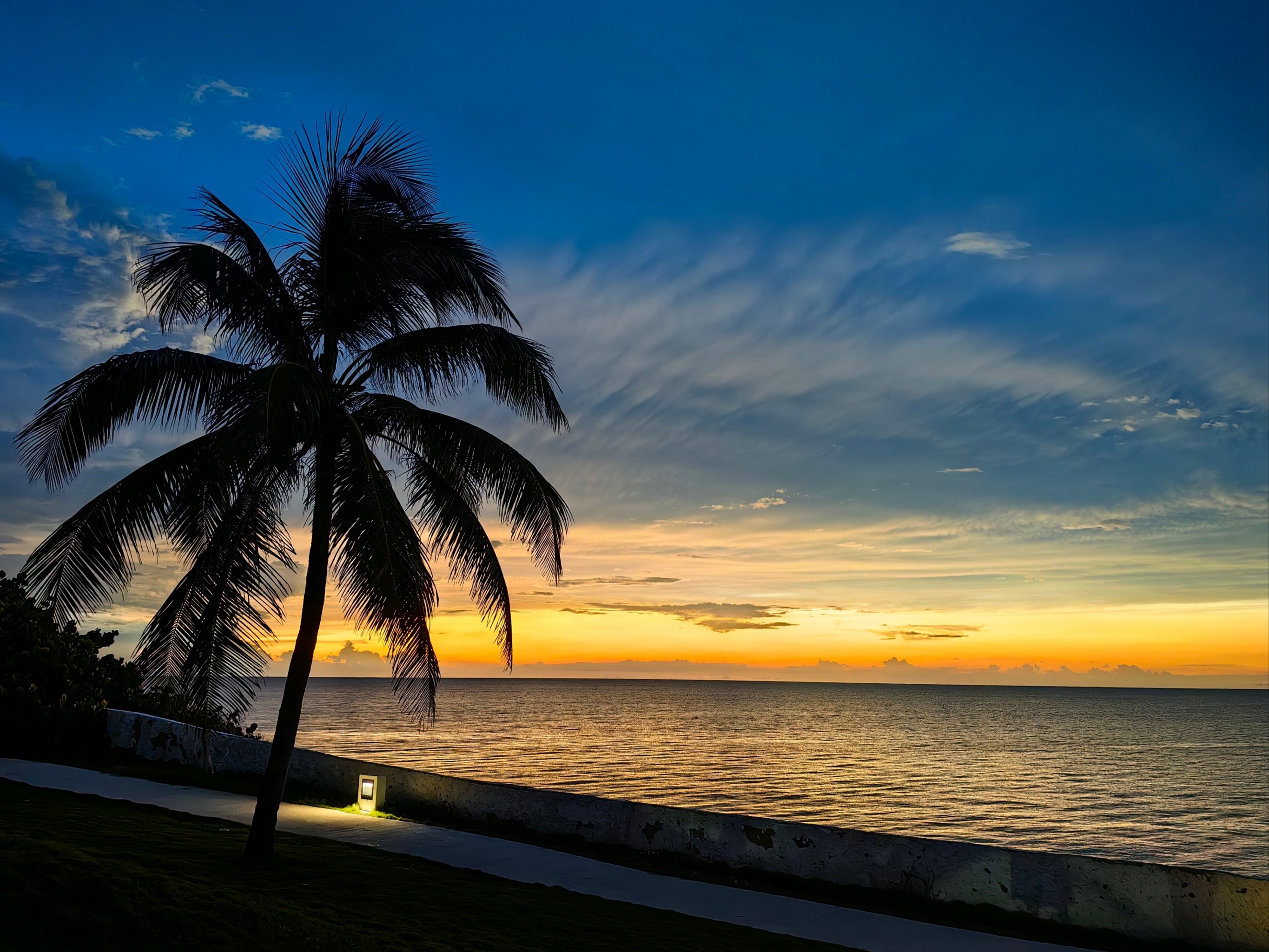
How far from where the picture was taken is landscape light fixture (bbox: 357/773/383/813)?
14.5 meters

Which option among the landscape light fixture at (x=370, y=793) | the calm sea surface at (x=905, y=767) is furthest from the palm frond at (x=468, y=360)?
the calm sea surface at (x=905, y=767)

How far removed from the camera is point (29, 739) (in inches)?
746

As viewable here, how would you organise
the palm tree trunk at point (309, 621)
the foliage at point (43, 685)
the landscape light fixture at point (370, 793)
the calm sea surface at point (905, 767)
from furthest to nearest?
1. the calm sea surface at point (905, 767)
2. the foliage at point (43, 685)
3. the landscape light fixture at point (370, 793)
4. the palm tree trunk at point (309, 621)

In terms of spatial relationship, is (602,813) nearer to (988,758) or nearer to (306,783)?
(306,783)

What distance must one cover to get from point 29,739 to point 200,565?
45.6 ft

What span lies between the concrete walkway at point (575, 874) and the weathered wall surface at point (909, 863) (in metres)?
0.75

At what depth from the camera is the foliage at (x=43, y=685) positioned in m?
18.9

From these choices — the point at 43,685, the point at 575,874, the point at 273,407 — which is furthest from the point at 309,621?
the point at 43,685

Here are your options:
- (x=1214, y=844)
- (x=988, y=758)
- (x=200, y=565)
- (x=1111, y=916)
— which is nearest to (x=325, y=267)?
(x=200, y=565)

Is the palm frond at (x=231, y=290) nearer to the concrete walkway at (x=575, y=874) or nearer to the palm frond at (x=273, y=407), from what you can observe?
the palm frond at (x=273, y=407)

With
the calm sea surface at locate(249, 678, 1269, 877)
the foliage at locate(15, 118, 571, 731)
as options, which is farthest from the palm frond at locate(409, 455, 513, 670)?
the calm sea surface at locate(249, 678, 1269, 877)

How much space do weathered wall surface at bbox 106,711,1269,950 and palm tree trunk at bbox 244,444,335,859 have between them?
1621mm

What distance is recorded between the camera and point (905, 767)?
51.5 meters

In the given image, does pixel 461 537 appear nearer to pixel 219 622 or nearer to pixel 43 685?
pixel 219 622
